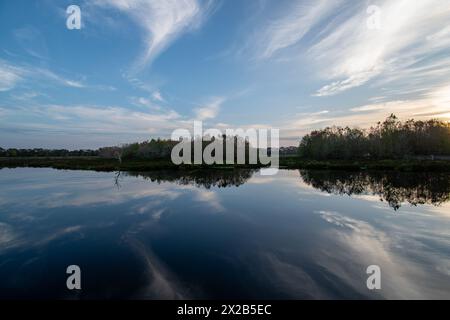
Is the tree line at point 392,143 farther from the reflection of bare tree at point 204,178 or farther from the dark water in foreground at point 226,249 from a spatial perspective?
the dark water in foreground at point 226,249

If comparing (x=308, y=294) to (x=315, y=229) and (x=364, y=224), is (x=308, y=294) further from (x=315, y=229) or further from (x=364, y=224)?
(x=364, y=224)

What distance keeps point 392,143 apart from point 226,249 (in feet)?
243

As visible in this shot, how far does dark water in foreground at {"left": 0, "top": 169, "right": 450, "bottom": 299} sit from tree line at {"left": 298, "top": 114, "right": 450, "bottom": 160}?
2223 inches

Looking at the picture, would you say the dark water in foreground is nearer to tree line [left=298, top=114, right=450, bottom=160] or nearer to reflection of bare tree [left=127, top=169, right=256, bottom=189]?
reflection of bare tree [left=127, top=169, right=256, bottom=189]

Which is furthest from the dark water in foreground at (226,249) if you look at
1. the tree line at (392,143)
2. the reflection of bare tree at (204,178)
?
the tree line at (392,143)

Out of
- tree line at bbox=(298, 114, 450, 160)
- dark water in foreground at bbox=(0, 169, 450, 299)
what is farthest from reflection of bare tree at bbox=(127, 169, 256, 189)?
tree line at bbox=(298, 114, 450, 160)

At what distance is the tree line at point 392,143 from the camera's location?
62656 mm

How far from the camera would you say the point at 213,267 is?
723cm

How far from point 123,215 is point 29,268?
6305 mm

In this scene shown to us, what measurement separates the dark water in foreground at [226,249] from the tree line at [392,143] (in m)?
56.5

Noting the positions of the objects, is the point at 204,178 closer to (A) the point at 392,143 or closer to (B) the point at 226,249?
(B) the point at 226,249

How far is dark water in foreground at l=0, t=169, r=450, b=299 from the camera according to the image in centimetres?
616
